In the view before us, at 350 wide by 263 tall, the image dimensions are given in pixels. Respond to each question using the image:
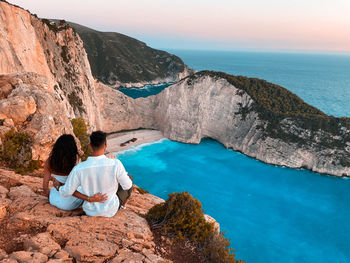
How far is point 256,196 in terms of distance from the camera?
29891mm

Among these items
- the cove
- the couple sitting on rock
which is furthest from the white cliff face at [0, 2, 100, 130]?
the couple sitting on rock

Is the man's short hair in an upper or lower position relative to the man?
upper

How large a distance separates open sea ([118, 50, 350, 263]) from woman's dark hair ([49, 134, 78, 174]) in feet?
66.5

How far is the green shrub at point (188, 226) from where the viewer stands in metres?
6.78

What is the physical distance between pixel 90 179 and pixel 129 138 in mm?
39321

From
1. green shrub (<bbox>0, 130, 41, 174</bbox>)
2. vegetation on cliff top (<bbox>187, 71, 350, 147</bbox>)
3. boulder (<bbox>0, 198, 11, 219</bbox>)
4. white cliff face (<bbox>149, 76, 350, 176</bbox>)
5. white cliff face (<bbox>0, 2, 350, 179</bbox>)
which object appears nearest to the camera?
boulder (<bbox>0, 198, 11, 219</bbox>)

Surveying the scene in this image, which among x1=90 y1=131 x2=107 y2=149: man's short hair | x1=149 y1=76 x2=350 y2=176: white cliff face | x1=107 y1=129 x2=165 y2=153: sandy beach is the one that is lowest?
x1=107 y1=129 x2=165 y2=153: sandy beach

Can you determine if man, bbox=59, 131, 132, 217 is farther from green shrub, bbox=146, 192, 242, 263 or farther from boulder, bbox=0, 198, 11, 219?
green shrub, bbox=146, 192, 242, 263

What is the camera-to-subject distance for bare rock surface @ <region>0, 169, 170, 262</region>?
4.66m

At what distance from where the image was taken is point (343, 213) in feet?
90.4

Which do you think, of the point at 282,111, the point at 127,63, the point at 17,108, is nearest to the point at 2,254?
the point at 17,108

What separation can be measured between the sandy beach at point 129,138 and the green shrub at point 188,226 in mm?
32442

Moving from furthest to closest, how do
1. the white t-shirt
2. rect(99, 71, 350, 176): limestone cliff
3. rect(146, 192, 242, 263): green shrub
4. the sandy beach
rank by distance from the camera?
the sandy beach, rect(99, 71, 350, 176): limestone cliff, rect(146, 192, 242, 263): green shrub, the white t-shirt

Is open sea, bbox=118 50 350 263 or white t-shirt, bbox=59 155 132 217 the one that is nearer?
white t-shirt, bbox=59 155 132 217
